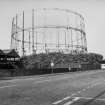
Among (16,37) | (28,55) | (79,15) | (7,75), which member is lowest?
(7,75)

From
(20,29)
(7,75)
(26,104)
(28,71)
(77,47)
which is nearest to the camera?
(26,104)

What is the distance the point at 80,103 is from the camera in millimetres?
8578

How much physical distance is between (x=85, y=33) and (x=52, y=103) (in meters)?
64.7

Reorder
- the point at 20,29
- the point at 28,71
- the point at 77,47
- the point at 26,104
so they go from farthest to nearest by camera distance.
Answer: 1. the point at 77,47
2. the point at 20,29
3. the point at 28,71
4. the point at 26,104

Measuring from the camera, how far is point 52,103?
8.53 metres

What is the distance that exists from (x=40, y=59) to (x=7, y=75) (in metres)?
35.8

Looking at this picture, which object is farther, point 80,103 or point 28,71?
point 28,71

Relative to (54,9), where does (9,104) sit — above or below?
below

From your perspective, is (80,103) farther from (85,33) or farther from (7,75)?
(85,33)

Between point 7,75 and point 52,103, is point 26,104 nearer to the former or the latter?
point 52,103

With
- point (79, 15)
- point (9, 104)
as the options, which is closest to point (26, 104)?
point (9, 104)

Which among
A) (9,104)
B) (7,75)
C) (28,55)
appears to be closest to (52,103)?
(9,104)

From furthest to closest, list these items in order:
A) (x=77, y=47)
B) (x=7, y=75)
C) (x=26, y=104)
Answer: (x=77, y=47) → (x=7, y=75) → (x=26, y=104)

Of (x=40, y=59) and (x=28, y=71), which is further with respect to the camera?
(x=40, y=59)
